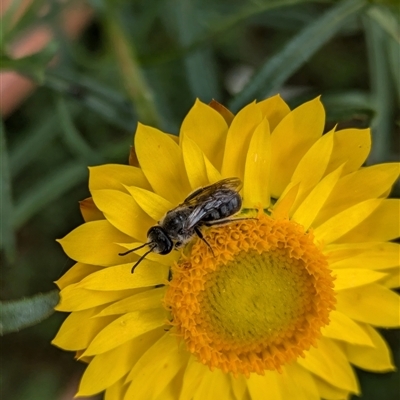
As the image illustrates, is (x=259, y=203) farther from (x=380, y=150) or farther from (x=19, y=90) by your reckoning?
(x=19, y=90)

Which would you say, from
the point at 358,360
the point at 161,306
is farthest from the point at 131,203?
the point at 358,360

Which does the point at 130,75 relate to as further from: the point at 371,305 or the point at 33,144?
the point at 371,305

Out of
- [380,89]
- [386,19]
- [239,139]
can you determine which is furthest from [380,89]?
[239,139]

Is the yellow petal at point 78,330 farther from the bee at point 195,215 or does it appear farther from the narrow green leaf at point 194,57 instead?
the narrow green leaf at point 194,57

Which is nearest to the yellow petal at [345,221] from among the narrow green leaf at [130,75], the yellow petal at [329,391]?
the yellow petal at [329,391]

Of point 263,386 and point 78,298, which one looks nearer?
point 78,298

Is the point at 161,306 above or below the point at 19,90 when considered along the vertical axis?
below
